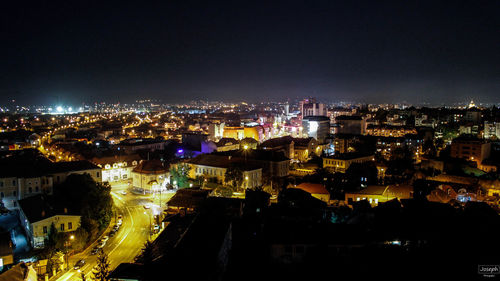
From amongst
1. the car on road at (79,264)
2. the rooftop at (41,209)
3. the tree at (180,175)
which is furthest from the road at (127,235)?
the rooftop at (41,209)

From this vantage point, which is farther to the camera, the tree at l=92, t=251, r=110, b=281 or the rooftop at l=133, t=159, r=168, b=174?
the rooftop at l=133, t=159, r=168, b=174

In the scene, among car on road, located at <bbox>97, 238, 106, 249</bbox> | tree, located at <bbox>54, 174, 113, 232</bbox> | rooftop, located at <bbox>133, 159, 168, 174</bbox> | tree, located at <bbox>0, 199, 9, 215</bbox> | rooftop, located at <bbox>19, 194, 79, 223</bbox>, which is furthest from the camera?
rooftop, located at <bbox>133, 159, 168, 174</bbox>

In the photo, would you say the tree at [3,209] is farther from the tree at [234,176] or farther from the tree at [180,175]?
the tree at [234,176]

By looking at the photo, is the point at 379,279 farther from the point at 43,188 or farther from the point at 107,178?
the point at 107,178

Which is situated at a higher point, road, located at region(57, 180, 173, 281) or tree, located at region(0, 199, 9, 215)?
tree, located at region(0, 199, 9, 215)

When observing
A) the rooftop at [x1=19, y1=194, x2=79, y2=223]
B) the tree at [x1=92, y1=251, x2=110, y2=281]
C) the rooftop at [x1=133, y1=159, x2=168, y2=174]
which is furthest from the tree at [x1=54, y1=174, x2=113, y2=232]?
the tree at [x1=92, y1=251, x2=110, y2=281]

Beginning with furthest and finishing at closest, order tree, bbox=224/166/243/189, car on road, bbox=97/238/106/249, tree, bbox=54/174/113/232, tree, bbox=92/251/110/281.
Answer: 1. tree, bbox=224/166/243/189
2. tree, bbox=54/174/113/232
3. car on road, bbox=97/238/106/249
4. tree, bbox=92/251/110/281

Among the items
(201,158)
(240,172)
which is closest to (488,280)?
(240,172)

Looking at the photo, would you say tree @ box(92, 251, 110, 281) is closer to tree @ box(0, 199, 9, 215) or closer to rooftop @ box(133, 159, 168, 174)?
tree @ box(0, 199, 9, 215)
